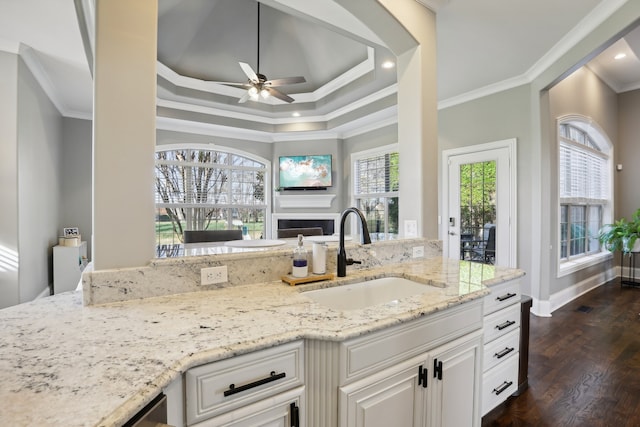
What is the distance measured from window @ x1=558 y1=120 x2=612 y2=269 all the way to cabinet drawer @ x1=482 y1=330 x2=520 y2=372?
2984 mm

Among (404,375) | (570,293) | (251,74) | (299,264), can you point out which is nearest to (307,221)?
(251,74)

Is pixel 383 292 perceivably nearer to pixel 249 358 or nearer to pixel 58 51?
pixel 249 358

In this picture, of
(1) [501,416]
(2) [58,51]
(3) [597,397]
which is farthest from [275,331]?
(2) [58,51]

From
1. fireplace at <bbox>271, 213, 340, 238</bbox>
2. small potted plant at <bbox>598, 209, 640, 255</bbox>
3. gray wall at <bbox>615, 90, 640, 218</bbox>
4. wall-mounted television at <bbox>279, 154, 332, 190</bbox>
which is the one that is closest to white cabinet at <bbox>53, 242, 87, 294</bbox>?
fireplace at <bbox>271, 213, 340, 238</bbox>

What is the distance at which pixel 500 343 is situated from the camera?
1.75 m

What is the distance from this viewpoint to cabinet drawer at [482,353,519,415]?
1.70 m

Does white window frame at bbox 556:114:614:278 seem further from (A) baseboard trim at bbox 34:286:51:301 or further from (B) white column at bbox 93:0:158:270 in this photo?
(A) baseboard trim at bbox 34:286:51:301

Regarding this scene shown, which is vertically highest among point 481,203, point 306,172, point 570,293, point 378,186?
point 306,172

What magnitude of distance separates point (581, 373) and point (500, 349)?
121cm

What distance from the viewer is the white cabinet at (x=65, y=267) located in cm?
414

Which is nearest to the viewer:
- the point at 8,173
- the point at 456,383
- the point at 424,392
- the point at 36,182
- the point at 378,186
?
the point at 424,392

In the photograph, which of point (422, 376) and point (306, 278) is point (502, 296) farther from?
point (306, 278)

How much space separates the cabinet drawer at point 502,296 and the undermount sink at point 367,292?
0.32m

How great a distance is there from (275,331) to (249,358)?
11 centimetres
